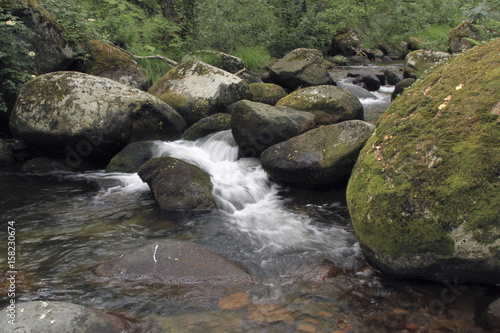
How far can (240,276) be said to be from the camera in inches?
151

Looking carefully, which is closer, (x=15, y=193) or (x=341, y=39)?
(x=15, y=193)

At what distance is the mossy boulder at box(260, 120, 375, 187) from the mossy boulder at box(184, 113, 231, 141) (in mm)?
2405

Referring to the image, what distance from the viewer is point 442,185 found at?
3.37 m

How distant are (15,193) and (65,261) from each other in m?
3.00

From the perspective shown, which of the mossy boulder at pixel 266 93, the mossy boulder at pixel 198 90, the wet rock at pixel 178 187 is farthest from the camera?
the mossy boulder at pixel 266 93

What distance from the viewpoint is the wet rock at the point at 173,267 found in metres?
3.72

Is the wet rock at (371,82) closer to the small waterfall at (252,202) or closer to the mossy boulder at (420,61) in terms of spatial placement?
the mossy boulder at (420,61)

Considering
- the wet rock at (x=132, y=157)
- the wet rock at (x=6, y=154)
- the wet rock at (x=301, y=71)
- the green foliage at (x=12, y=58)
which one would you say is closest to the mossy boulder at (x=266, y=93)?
the wet rock at (x=301, y=71)

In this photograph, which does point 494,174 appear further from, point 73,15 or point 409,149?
point 73,15

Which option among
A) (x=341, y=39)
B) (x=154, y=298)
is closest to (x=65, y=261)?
(x=154, y=298)

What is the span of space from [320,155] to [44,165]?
574 cm

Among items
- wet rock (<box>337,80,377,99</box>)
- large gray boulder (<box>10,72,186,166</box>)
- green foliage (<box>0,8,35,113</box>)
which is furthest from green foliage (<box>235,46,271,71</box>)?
green foliage (<box>0,8,35,113</box>)

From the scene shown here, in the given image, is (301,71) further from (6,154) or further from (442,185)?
(442,185)

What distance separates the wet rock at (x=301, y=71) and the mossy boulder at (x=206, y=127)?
3860 millimetres
